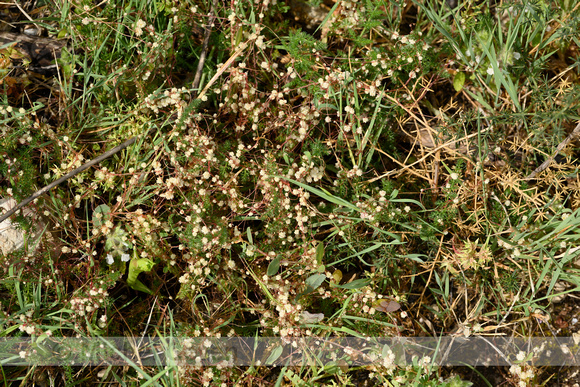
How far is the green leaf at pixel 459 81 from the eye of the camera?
2.99m


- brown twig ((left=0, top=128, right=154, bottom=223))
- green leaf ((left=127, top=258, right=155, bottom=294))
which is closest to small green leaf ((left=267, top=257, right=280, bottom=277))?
green leaf ((left=127, top=258, right=155, bottom=294))

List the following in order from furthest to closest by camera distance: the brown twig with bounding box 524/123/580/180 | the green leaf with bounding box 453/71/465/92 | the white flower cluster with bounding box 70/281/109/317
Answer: the green leaf with bounding box 453/71/465/92
the brown twig with bounding box 524/123/580/180
the white flower cluster with bounding box 70/281/109/317

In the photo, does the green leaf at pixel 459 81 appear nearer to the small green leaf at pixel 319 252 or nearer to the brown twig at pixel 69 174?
the small green leaf at pixel 319 252

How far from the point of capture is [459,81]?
300cm

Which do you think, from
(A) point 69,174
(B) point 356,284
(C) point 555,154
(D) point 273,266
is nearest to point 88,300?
(A) point 69,174

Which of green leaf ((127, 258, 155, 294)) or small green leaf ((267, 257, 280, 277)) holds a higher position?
small green leaf ((267, 257, 280, 277))

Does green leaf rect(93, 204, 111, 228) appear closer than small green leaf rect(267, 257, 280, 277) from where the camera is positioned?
No

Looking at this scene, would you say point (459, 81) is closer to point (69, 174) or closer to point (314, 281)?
point (314, 281)

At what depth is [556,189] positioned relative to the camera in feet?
9.13

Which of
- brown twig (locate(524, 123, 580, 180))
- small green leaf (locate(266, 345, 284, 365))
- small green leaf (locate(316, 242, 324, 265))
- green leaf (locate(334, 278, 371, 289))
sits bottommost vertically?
small green leaf (locate(266, 345, 284, 365))

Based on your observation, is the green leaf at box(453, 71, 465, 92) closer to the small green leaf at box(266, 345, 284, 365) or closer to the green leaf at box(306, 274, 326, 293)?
the green leaf at box(306, 274, 326, 293)

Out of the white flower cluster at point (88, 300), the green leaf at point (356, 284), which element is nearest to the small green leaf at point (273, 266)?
the green leaf at point (356, 284)

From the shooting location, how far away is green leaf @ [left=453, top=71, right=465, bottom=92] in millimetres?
2992

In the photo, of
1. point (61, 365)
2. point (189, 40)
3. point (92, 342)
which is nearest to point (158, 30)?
point (189, 40)
